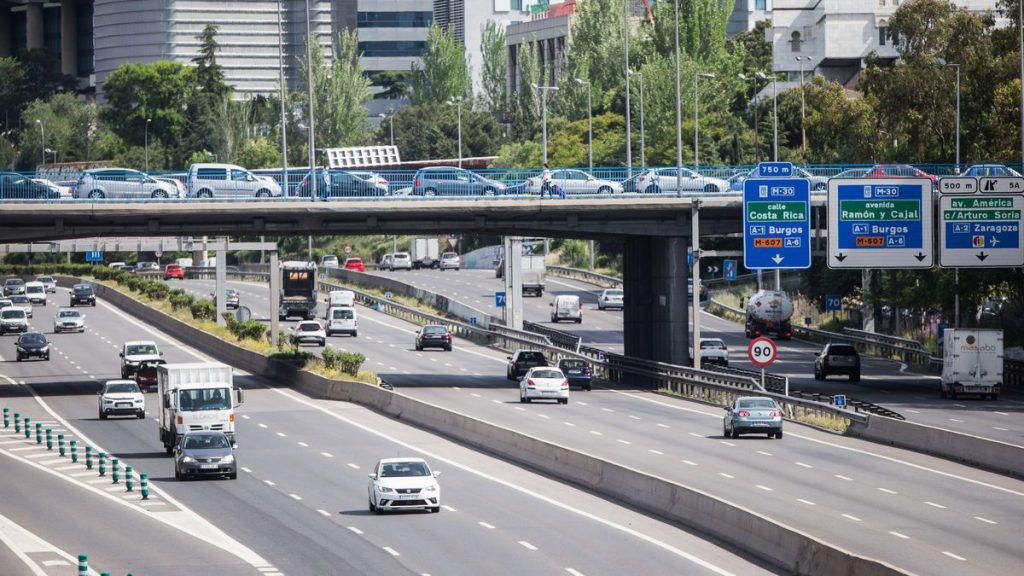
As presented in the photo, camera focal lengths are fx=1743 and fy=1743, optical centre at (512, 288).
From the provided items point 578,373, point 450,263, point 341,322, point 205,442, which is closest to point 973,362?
point 578,373

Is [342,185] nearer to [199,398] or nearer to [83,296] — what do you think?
[199,398]

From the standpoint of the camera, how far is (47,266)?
14438 centimetres

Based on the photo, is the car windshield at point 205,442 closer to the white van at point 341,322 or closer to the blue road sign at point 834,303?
the white van at point 341,322

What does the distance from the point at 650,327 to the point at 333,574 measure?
43042 millimetres

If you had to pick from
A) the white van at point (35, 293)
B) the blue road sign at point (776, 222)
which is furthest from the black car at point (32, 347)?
the blue road sign at point (776, 222)

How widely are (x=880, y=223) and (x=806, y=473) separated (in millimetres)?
19106

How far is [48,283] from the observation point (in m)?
132

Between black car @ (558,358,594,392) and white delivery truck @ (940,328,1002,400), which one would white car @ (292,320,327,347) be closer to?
black car @ (558,358,594,392)

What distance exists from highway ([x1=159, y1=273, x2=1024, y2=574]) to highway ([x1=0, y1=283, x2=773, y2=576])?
2905mm

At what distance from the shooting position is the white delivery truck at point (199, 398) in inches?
1852

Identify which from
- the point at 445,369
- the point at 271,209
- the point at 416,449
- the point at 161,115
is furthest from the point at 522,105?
A: the point at 416,449

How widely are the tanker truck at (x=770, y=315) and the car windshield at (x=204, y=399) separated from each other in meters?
52.2

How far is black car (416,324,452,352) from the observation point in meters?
88.1

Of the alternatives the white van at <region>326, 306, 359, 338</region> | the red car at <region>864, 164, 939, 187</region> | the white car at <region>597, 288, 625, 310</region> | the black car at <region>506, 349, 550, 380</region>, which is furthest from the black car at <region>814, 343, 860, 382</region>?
the white car at <region>597, 288, 625, 310</region>
